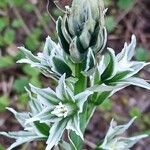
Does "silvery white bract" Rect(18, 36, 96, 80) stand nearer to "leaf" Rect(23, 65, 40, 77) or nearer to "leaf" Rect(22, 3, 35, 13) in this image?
"leaf" Rect(23, 65, 40, 77)

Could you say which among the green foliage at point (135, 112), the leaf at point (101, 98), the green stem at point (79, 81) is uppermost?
the green stem at point (79, 81)

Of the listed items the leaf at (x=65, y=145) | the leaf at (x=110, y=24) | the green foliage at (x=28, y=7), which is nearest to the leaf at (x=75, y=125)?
the leaf at (x=65, y=145)

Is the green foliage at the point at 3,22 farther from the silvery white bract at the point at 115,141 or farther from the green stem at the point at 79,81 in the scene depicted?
the green stem at the point at 79,81

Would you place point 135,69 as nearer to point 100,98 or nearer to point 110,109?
point 100,98

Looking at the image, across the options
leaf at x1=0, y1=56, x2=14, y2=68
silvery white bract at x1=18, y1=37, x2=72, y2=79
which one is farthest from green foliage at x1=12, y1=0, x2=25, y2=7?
silvery white bract at x1=18, y1=37, x2=72, y2=79

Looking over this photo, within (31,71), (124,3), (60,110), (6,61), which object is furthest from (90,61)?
(124,3)

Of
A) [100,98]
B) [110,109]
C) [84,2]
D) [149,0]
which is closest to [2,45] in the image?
[110,109]

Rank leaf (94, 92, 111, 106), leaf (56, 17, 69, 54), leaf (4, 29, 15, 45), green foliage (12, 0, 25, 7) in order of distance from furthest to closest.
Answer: green foliage (12, 0, 25, 7), leaf (4, 29, 15, 45), leaf (94, 92, 111, 106), leaf (56, 17, 69, 54)
